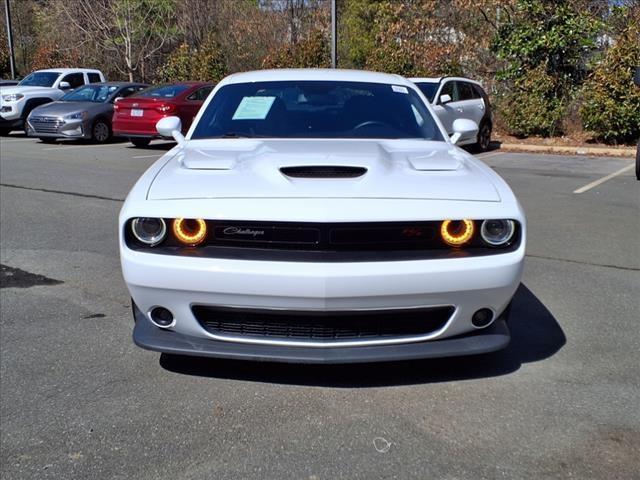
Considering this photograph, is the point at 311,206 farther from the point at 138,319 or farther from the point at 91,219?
the point at 91,219

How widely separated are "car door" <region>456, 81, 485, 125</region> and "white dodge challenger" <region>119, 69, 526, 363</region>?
11.5m

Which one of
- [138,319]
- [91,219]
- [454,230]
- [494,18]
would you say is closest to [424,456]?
[454,230]

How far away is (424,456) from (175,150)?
2.46 metres

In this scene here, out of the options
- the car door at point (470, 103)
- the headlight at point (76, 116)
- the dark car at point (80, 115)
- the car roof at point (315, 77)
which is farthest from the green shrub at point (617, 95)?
the car roof at point (315, 77)

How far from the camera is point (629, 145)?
52.6 feet

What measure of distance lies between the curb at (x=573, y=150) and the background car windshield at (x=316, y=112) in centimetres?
1176

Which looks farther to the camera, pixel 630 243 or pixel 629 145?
pixel 629 145

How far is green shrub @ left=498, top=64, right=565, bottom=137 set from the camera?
17.0m

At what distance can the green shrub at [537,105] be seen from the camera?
17.0m

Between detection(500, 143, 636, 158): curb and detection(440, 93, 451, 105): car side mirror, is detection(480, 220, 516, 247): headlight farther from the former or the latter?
detection(500, 143, 636, 158): curb

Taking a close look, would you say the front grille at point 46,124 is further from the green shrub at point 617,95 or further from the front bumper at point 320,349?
the front bumper at point 320,349

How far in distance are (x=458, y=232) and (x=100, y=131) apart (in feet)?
50.2

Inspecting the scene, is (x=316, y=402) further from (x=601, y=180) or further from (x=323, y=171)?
(x=601, y=180)

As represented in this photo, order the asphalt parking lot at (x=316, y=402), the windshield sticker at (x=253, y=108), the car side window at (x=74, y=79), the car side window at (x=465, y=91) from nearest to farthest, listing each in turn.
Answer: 1. the asphalt parking lot at (x=316, y=402)
2. the windshield sticker at (x=253, y=108)
3. the car side window at (x=465, y=91)
4. the car side window at (x=74, y=79)
